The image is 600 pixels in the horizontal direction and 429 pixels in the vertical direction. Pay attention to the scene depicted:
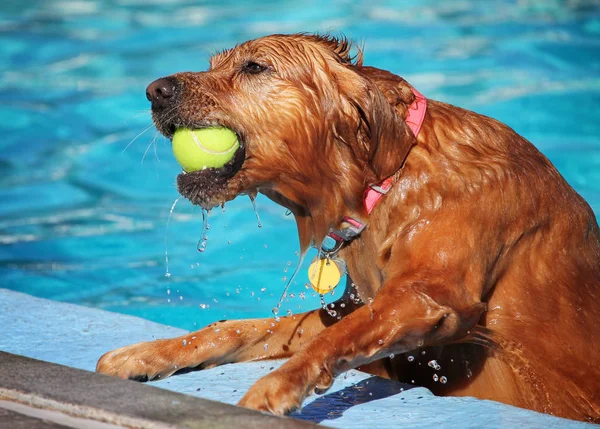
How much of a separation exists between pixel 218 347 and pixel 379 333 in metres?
1.20

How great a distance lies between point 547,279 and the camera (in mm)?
3902

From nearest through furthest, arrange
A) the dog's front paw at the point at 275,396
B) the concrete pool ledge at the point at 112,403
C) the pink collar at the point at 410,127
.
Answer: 1. the concrete pool ledge at the point at 112,403
2. the dog's front paw at the point at 275,396
3. the pink collar at the point at 410,127

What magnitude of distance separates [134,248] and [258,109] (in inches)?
178

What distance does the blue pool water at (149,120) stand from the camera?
24.6 feet

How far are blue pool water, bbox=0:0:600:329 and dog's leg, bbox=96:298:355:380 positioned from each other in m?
1.40

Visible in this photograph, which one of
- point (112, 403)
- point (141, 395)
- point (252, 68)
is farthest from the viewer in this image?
point (252, 68)

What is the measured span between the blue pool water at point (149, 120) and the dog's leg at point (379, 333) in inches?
98.4

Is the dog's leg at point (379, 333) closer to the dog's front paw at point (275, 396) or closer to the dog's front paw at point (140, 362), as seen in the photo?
the dog's front paw at point (275, 396)

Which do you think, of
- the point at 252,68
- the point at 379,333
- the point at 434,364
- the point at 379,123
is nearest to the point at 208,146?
the point at 252,68

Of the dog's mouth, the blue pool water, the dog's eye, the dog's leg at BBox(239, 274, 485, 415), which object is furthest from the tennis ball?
the blue pool water

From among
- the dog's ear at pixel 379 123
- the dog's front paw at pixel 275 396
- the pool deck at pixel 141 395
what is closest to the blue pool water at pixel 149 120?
the pool deck at pixel 141 395

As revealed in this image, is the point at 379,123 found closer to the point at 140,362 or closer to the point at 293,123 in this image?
the point at 293,123

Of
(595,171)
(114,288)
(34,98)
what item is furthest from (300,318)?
(34,98)

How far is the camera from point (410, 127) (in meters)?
3.92
